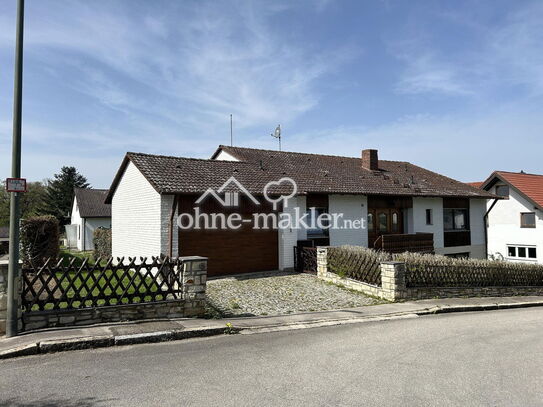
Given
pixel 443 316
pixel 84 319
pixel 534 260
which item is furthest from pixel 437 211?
pixel 84 319

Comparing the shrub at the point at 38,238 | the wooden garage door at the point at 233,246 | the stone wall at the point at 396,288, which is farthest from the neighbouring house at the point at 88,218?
the stone wall at the point at 396,288

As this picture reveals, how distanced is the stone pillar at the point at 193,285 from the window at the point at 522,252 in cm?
2611

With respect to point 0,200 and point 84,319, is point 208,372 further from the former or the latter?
point 0,200

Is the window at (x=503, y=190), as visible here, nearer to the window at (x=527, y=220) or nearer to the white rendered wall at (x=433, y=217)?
the window at (x=527, y=220)

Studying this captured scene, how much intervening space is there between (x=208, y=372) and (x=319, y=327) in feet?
11.8

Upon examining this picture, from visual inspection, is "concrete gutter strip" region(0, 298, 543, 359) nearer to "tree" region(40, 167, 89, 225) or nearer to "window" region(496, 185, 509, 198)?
"window" region(496, 185, 509, 198)

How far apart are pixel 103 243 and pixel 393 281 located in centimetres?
1722

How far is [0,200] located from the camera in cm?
4694

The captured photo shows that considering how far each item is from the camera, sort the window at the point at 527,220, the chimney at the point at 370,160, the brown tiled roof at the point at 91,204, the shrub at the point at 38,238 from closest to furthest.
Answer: the shrub at the point at 38,238, the chimney at the point at 370,160, the window at the point at 527,220, the brown tiled roof at the point at 91,204

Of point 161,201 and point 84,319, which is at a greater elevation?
point 161,201

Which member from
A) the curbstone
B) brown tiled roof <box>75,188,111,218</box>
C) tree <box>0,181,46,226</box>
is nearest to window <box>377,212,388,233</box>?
the curbstone

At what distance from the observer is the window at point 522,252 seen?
26484mm

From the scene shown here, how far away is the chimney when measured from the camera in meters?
25.0

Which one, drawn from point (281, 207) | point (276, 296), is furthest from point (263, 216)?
point (276, 296)
